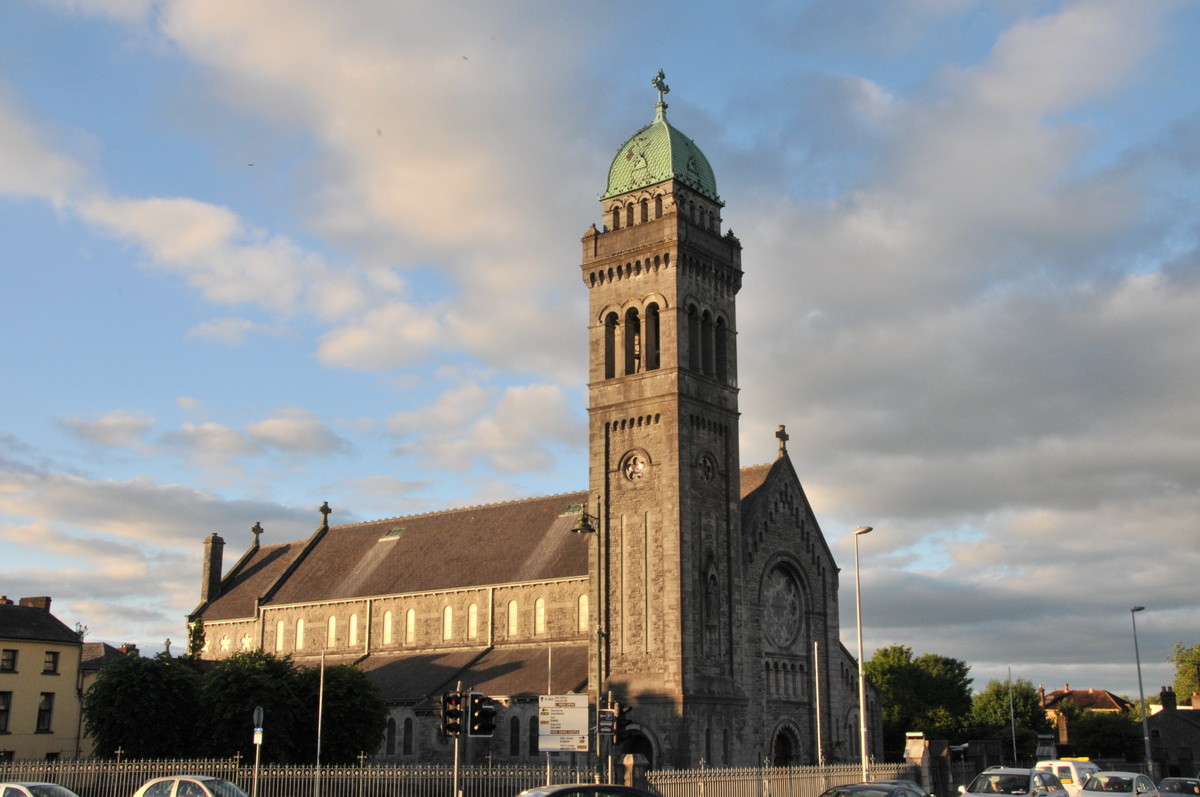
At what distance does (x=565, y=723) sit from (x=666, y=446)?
21.0 meters

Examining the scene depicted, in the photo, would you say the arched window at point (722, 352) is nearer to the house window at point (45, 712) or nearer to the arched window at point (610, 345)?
the arched window at point (610, 345)

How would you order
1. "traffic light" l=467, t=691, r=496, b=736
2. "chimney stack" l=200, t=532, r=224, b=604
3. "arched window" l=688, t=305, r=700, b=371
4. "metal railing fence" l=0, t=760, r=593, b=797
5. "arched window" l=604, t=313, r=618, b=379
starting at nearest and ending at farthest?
"traffic light" l=467, t=691, r=496, b=736 < "metal railing fence" l=0, t=760, r=593, b=797 < "arched window" l=688, t=305, r=700, b=371 < "arched window" l=604, t=313, r=618, b=379 < "chimney stack" l=200, t=532, r=224, b=604

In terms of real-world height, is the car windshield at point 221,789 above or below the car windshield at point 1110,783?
above

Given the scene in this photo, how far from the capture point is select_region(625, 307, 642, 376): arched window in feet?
186

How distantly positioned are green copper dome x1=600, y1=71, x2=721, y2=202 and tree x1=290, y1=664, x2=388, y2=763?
27179mm

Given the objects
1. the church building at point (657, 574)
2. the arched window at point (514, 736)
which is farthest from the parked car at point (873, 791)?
the arched window at point (514, 736)

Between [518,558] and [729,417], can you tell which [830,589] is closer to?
[729,417]

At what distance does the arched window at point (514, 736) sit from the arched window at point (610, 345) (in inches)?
673

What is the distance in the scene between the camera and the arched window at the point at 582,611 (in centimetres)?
5826

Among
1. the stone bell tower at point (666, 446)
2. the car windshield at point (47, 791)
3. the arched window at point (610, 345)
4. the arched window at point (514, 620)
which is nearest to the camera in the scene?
the car windshield at point (47, 791)

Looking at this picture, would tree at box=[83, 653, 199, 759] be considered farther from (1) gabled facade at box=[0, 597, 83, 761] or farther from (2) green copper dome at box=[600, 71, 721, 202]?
(2) green copper dome at box=[600, 71, 721, 202]

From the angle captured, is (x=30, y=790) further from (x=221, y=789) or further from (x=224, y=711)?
(x=224, y=711)

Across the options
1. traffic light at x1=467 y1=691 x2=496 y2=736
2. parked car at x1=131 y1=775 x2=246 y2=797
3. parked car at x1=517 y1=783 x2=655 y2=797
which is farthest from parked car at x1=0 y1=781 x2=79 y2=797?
parked car at x1=517 y1=783 x2=655 y2=797

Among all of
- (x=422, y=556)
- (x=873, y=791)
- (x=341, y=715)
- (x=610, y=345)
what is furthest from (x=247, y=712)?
(x=873, y=791)
